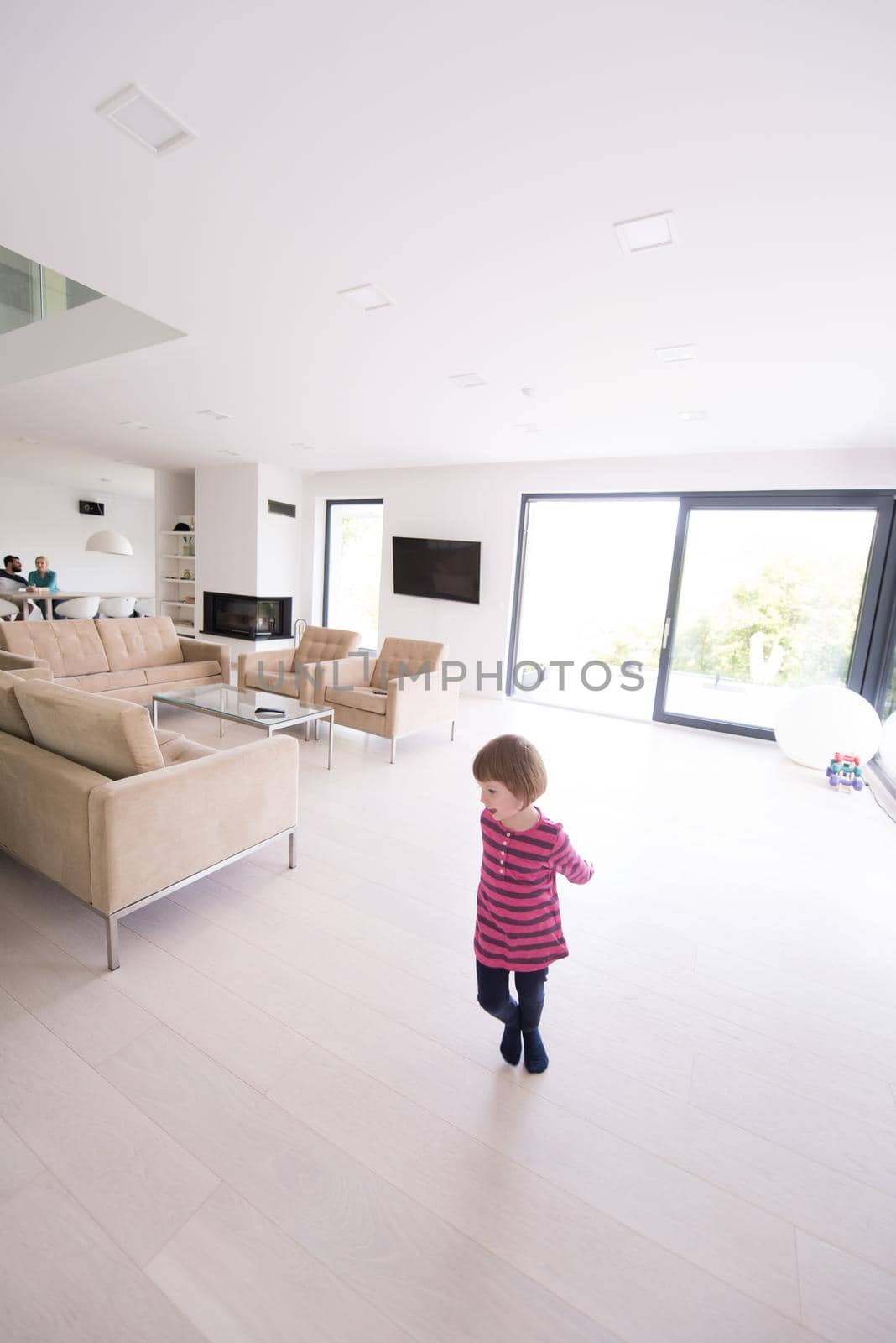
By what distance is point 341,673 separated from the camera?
4906 millimetres

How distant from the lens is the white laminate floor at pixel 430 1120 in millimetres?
1133

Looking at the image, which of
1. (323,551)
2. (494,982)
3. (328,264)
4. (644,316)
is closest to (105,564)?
(323,551)

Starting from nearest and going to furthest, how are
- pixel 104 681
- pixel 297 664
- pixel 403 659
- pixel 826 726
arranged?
1. pixel 826 726
2. pixel 104 681
3. pixel 403 659
4. pixel 297 664

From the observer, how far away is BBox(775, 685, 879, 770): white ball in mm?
4500

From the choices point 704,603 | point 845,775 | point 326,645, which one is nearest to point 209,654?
point 326,645

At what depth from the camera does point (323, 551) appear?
8.44 metres

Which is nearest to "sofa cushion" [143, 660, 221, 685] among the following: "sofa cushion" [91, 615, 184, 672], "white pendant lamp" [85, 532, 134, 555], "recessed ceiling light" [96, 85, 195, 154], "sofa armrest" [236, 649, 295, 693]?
"sofa cushion" [91, 615, 184, 672]

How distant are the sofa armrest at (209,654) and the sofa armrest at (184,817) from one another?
3381 millimetres

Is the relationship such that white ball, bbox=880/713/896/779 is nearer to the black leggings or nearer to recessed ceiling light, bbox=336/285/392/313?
the black leggings

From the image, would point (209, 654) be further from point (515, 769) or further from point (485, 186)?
point (515, 769)

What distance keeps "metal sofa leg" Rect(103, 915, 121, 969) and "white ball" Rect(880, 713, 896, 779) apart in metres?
5.05

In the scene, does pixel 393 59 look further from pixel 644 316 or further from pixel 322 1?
pixel 644 316

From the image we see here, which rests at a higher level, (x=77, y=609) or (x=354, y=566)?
(x=354, y=566)

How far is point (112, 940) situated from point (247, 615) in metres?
6.50
